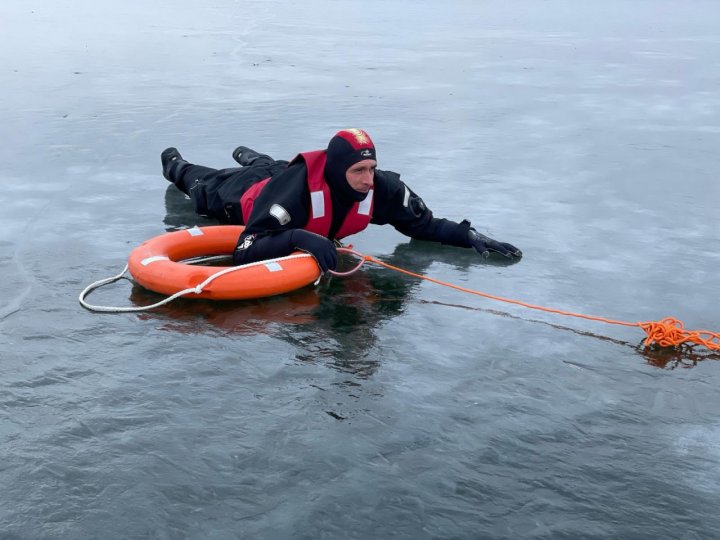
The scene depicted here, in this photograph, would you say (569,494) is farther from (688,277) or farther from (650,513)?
(688,277)

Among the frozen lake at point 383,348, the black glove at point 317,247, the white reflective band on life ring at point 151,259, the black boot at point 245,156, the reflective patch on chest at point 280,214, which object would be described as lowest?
the frozen lake at point 383,348

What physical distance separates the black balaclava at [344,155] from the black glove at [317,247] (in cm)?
32

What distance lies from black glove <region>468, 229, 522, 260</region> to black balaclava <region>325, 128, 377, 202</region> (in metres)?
0.76

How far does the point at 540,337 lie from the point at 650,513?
4.71 feet

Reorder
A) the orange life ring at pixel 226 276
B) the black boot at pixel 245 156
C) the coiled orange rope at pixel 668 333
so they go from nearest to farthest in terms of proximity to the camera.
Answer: the coiled orange rope at pixel 668 333 < the orange life ring at pixel 226 276 < the black boot at pixel 245 156

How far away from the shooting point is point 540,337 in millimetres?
4379

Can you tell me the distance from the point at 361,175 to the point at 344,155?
136mm

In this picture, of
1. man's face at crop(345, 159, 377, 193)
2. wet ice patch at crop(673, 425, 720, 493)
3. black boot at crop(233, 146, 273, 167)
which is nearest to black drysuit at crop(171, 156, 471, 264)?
man's face at crop(345, 159, 377, 193)

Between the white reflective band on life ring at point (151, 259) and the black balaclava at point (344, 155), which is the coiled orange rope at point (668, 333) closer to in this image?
the black balaclava at point (344, 155)

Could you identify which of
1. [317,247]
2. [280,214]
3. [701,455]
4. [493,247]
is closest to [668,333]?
[701,455]

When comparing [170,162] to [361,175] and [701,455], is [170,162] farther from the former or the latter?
[701,455]

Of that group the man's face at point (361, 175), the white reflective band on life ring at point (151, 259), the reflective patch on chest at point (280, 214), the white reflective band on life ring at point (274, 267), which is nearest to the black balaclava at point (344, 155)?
the man's face at point (361, 175)

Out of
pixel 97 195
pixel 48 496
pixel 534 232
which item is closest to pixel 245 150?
pixel 97 195

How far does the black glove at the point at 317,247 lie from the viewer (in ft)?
15.9
